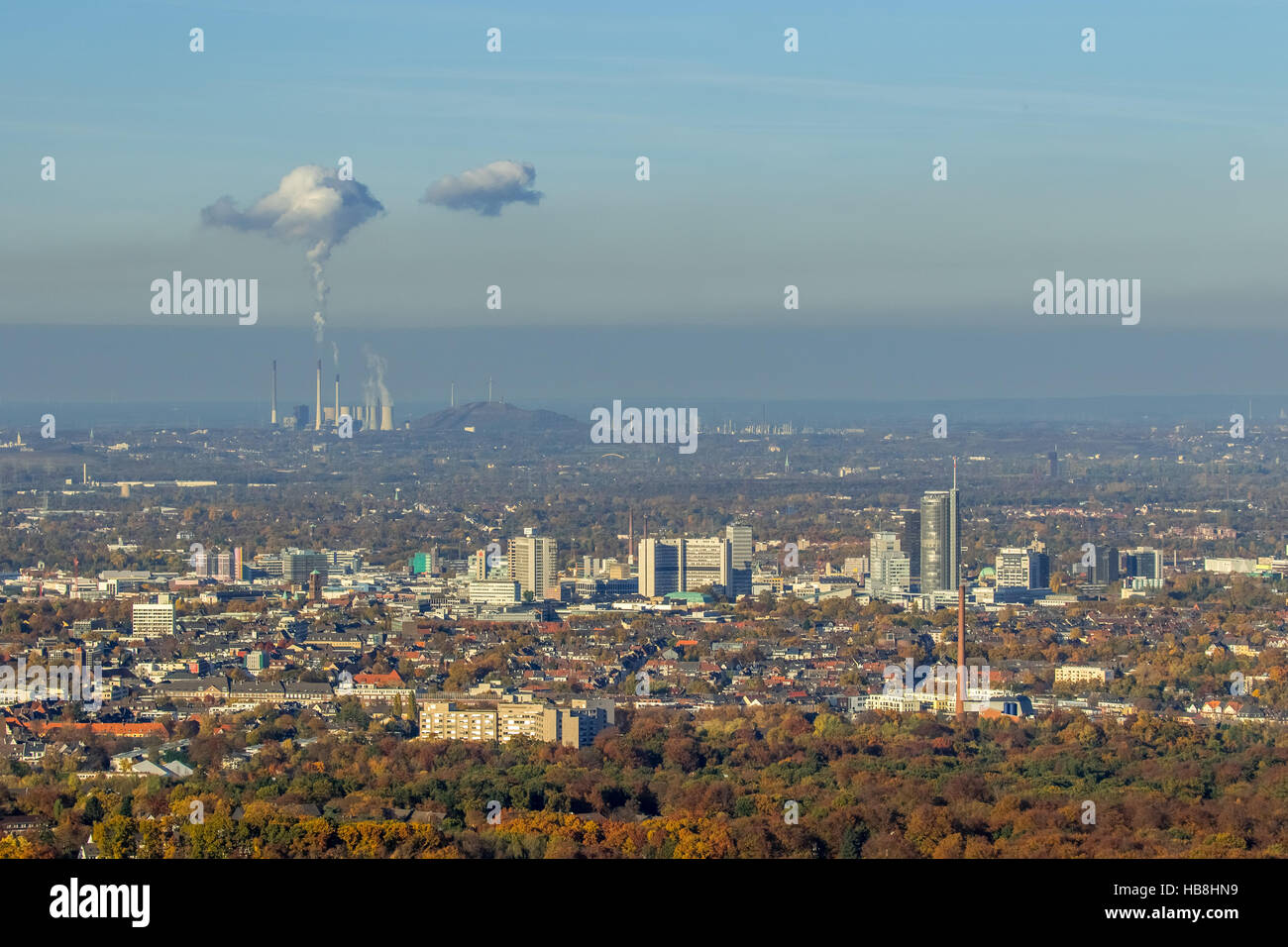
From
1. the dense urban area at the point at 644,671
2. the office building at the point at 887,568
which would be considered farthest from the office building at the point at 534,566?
the office building at the point at 887,568

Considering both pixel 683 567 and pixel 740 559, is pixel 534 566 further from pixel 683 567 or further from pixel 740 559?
pixel 740 559

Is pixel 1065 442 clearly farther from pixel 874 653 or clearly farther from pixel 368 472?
pixel 874 653

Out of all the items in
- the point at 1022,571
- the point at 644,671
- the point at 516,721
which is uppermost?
the point at 1022,571

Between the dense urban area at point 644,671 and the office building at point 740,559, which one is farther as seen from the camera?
the office building at point 740,559

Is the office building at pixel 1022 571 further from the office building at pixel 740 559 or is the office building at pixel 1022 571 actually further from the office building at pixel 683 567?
the office building at pixel 683 567

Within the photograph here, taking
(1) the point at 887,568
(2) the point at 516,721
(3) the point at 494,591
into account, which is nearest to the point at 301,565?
(3) the point at 494,591

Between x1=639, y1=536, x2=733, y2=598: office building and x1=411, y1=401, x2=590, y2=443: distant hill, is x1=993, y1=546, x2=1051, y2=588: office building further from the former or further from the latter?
x1=411, y1=401, x2=590, y2=443: distant hill

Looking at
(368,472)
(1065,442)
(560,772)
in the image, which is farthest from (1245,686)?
(1065,442)

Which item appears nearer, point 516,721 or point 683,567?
point 516,721
